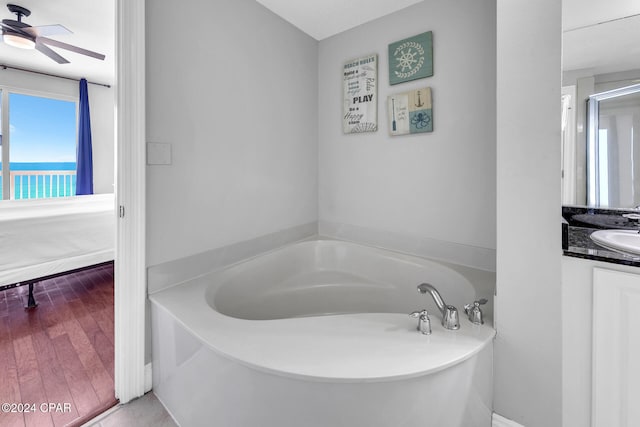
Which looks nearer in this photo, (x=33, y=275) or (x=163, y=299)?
(x=163, y=299)

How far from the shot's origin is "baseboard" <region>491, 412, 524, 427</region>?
120 cm

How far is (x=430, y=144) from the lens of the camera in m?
1.97

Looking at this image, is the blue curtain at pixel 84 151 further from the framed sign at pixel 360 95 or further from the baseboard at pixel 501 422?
the baseboard at pixel 501 422

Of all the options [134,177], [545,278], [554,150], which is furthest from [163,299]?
[554,150]

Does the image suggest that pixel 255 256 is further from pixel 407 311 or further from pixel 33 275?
pixel 33 275

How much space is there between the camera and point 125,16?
133 cm

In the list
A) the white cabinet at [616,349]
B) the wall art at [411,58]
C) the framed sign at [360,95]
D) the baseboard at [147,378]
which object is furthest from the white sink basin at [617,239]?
the baseboard at [147,378]

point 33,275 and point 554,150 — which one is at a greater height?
point 554,150

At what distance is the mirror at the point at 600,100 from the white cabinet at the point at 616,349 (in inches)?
19.1

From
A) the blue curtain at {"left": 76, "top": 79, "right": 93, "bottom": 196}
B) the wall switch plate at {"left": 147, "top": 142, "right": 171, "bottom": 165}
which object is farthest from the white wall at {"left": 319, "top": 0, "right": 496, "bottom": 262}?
the blue curtain at {"left": 76, "top": 79, "right": 93, "bottom": 196}

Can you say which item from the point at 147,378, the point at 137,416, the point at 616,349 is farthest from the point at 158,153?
the point at 616,349

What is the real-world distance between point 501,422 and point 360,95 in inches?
84.9

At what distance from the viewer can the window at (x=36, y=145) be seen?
4047 mm

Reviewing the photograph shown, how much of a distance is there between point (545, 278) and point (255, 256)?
1618 mm
